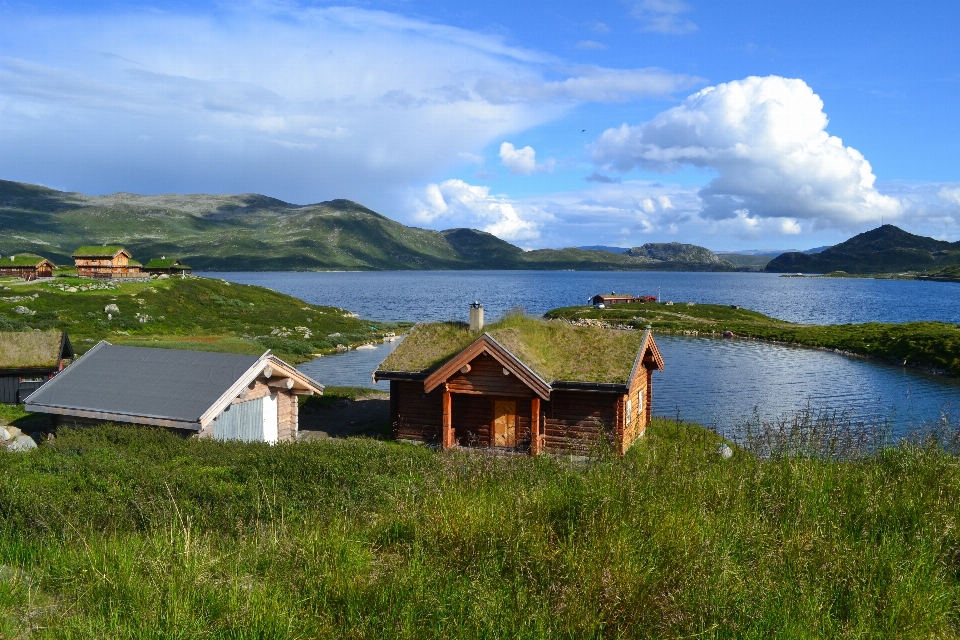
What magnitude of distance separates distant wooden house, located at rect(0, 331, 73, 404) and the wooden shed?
18.0m

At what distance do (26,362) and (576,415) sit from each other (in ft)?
87.1

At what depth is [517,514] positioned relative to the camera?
7.34 meters

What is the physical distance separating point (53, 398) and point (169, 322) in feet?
160

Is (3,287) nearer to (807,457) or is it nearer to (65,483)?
(65,483)

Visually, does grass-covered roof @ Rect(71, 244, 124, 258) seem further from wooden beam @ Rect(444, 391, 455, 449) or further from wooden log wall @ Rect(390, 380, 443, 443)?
wooden beam @ Rect(444, 391, 455, 449)

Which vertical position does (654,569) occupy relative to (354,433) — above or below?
above

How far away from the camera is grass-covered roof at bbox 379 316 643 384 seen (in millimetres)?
24203

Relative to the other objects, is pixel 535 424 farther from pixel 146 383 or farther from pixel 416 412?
pixel 146 383

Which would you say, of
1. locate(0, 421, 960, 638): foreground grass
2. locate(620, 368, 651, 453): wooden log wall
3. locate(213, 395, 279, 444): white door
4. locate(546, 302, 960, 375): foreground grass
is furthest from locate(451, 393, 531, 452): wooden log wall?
locate(546, 302, 960, 375): foreground grass

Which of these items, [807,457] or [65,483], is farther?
[65,483]

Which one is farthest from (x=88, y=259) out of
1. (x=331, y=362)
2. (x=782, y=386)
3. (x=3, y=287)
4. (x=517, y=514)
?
(x=517, y=514)

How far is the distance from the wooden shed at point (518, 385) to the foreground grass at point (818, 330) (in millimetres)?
42610

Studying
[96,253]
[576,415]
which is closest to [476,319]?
[576,415]

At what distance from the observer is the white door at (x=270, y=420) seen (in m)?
23.7
